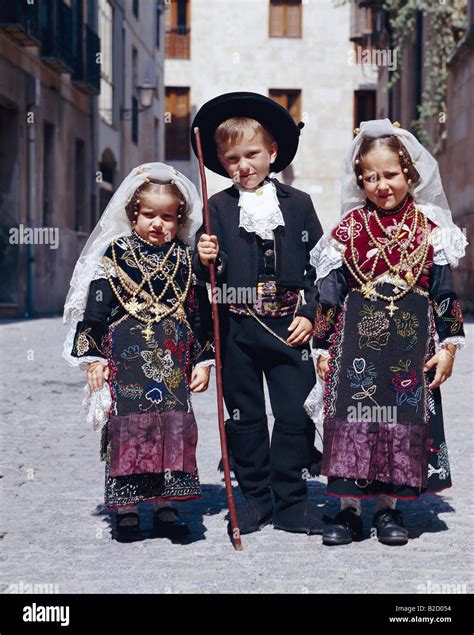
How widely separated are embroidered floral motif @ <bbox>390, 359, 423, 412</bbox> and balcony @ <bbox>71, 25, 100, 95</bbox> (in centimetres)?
1770

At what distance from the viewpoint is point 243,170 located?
4.52 meters

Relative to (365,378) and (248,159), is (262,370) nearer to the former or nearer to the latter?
(365,378)

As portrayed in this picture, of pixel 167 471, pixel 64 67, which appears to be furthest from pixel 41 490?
pixel 64 67

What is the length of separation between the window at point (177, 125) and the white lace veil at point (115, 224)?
30.8 meters

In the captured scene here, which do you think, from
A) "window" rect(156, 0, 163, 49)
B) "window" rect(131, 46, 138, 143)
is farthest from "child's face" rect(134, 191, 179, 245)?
"window" rect(156, 0, 163, 49)

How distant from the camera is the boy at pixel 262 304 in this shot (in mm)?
4492

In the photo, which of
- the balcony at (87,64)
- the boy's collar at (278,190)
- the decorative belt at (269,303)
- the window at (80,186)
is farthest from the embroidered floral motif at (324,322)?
the window at (80,186)

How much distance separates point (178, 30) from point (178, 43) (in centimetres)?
44

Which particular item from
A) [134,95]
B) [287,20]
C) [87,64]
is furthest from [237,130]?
[287,20]

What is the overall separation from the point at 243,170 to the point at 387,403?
3.71 ft

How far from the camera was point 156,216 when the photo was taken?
14.5 feet

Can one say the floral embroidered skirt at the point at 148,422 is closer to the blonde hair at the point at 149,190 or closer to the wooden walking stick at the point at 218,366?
the wooden walking stick at the point at 218,366

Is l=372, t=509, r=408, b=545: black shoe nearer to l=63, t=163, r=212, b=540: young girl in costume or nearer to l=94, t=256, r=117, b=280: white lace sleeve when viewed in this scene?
l=63, t=163, r=212, b=540: young girl in costume
